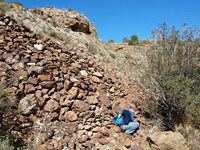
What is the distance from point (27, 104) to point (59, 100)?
0.97 m

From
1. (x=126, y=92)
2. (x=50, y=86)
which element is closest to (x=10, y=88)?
(x=50, y=86)

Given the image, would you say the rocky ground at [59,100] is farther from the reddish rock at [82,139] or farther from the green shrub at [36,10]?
the green shrub at [36,10]

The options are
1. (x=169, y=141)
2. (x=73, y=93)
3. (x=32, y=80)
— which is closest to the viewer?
(x=169, y=141)

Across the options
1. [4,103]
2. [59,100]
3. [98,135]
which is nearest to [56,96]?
[59,100]

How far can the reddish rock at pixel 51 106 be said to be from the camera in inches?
168

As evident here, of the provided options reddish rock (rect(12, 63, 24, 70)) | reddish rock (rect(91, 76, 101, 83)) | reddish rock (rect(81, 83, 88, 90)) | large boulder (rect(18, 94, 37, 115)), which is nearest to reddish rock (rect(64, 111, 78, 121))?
large boulder (rect(18, 94, 37, 115))

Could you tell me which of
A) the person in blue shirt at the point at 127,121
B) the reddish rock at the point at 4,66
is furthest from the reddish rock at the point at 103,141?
the reddish rock at the point at 4,66

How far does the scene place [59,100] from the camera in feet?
15.2

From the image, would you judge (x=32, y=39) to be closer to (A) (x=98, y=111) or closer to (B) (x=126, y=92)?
(A) (x=98, y=111)

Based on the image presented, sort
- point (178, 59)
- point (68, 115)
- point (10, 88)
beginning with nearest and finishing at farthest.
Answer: point (10, 88) < point (68, 115) < point (178, 59)

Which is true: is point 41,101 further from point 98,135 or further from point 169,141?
point 169,141

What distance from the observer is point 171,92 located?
4.86 meters

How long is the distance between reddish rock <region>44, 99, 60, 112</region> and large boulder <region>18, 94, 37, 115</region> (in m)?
0.34

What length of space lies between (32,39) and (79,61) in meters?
2.26
